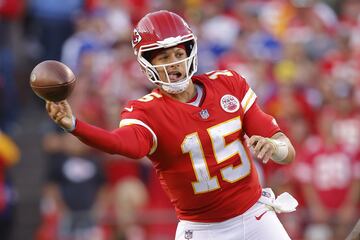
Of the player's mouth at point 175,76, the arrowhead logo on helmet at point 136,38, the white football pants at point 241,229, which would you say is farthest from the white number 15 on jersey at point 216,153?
the arrowhead logo on helmet at point 136,38

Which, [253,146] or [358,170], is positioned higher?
[253,146]

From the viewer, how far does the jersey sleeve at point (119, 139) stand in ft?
17.1

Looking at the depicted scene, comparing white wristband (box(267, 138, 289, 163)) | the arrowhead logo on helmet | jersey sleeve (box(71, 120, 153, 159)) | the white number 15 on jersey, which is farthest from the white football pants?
the arrowhead logo on helmet

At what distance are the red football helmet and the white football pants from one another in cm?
81

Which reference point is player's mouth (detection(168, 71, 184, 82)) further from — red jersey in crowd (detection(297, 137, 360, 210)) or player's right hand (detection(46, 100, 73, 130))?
red jersey in crowd (detection(297, 137, 360, 210))

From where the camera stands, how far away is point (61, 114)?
17.0ft

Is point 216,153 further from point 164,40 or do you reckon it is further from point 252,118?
point 164,40

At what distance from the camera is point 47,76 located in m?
5.27

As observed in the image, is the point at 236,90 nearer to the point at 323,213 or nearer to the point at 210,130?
the point at 210,130

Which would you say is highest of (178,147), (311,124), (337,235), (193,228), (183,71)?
(183,71)

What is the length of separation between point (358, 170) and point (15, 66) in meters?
4.59

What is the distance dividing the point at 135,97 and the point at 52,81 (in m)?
5.82

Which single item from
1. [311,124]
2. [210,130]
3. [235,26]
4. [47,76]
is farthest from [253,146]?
[235,26]

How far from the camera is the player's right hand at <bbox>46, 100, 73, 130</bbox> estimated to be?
5.16 m
